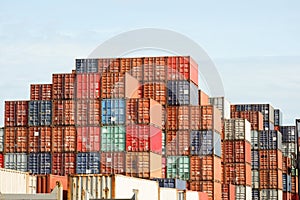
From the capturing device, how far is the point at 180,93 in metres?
79.9

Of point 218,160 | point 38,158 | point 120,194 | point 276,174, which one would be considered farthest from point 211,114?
point 120,194

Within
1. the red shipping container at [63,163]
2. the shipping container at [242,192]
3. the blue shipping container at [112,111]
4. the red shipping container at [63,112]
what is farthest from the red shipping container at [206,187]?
the shipping container at [242,192]

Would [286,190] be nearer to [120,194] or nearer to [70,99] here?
[70,99]

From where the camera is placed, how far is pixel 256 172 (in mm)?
106438

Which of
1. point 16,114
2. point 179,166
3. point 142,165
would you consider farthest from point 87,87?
point 179,166

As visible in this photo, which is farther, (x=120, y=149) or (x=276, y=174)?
(x=276, y=174)

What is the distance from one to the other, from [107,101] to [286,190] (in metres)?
47.3

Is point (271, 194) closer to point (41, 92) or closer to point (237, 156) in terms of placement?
point (237, 156)

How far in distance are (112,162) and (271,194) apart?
36671 mm

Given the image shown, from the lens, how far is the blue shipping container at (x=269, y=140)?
10519 centimetres

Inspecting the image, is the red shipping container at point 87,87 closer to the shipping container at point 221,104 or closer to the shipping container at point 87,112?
the shipping container at point 87,112

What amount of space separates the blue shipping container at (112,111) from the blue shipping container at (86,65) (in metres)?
4.62

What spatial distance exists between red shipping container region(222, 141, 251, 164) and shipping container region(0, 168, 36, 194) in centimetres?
5441

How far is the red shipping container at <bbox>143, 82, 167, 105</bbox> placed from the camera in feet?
260
